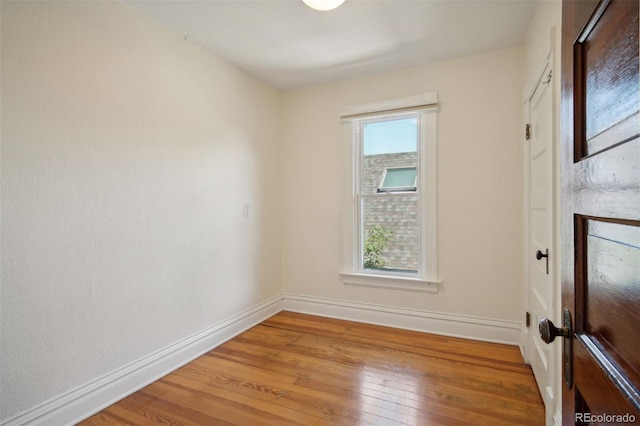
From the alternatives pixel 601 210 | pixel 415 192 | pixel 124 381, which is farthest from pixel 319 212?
pixel 601 210

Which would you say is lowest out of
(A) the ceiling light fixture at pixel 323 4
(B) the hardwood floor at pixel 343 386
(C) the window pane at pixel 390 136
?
(B) the hardwood floor at pixel 343 386

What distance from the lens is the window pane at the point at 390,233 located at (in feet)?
10.2

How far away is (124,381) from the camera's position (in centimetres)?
201

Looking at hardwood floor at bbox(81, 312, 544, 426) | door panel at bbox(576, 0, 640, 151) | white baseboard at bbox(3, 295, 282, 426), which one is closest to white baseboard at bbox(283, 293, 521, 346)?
hardwood floor at bbox(81, 312, 544, 426)

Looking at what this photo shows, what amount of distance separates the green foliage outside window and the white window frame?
66mm

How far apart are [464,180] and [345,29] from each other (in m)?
1.64

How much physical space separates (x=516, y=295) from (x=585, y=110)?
8.08 feet

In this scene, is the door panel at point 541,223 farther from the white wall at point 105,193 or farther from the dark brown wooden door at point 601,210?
the white wall at point 105,193

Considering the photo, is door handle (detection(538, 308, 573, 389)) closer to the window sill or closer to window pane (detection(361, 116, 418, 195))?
the window sill

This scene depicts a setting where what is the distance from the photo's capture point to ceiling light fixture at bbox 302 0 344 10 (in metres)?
1.93

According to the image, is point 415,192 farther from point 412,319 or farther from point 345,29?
point 345,29

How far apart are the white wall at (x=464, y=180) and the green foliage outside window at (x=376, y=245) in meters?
0.28

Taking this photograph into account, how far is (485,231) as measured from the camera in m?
2.77

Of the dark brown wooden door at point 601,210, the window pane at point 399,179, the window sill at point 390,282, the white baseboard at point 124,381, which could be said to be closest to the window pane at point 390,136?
the window pane at point 399,179
